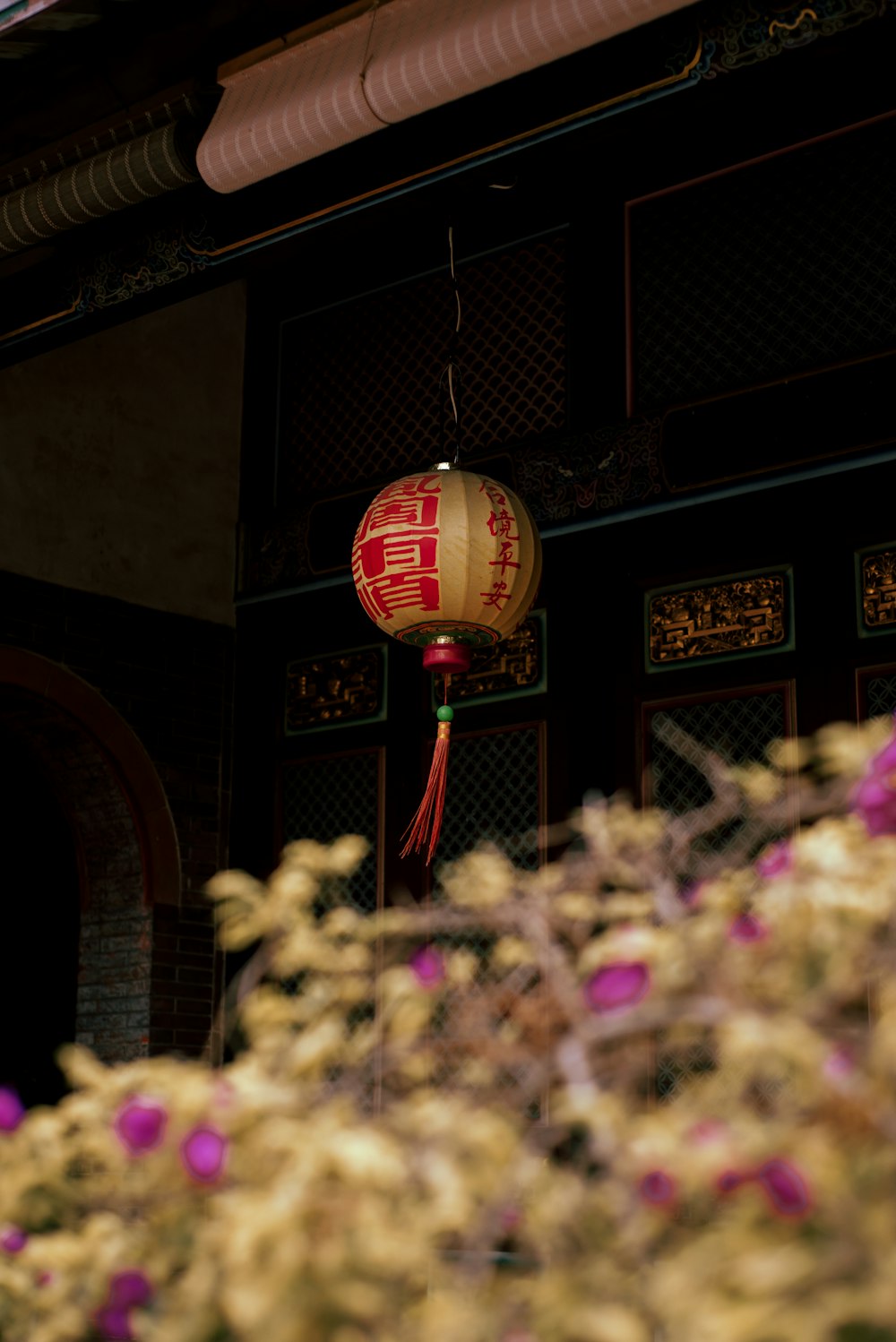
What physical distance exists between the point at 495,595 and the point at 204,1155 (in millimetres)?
2546

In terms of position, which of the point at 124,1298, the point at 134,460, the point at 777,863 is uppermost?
the point at 134,460

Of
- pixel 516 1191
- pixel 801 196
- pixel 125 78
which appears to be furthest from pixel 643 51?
pixel 516 1191

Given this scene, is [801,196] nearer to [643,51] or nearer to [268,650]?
[643,51]

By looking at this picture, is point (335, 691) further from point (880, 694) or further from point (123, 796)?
point (880, 694)

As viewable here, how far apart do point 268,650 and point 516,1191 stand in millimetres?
4350

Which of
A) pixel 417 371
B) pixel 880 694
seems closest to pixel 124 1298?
pixel 880 694

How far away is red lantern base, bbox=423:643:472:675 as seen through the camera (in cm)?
384

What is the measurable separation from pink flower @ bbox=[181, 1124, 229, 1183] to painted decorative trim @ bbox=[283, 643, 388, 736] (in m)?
3.86

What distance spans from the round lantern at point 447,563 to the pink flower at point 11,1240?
234 cm

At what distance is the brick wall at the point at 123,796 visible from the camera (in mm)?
5172

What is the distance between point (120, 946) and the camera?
207 inches

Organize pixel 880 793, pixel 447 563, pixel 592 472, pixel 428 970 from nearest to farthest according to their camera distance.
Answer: pixel 428 970, pixel 880 793, pixel 447 563, pixel 592 472

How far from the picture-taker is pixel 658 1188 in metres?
1.20

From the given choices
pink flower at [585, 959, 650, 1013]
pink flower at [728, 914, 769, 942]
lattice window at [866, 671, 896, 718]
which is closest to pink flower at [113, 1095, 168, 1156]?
pink flower at [585, 959, 650, 1013]
